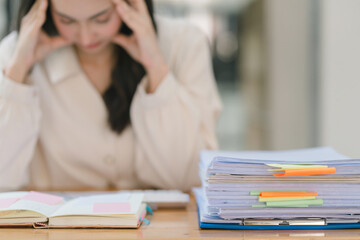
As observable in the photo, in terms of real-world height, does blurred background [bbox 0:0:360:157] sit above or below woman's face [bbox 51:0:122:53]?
below

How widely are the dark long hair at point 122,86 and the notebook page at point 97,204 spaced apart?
421 mm

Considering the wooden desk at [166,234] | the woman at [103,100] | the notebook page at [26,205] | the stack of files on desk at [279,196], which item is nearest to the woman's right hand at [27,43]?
the woman at [103,100]

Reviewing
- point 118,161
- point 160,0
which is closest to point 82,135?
point 118,161

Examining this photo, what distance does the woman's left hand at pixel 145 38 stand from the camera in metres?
1.13

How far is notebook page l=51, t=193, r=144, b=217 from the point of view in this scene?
0.74 metres

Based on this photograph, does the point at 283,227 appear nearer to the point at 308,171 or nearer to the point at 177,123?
the point at 308,171

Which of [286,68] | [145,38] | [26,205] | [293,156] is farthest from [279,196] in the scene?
[286,68]

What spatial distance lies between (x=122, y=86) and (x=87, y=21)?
24cm

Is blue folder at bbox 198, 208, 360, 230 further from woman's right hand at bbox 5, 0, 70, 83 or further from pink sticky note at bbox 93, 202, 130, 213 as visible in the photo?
woman's right hand at bbox 5, 0, 70, 83

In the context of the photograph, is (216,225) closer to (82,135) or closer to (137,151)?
(137,151)

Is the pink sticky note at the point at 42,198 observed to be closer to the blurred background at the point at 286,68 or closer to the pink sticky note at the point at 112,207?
the pink sticky note at the point at 112,207

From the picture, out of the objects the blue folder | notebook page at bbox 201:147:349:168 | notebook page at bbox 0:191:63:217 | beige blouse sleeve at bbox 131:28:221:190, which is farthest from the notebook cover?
beige blouse sleeve at bbox 131:28:221:190

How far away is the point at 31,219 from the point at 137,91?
0.54 m

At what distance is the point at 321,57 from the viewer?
1.69 metres
